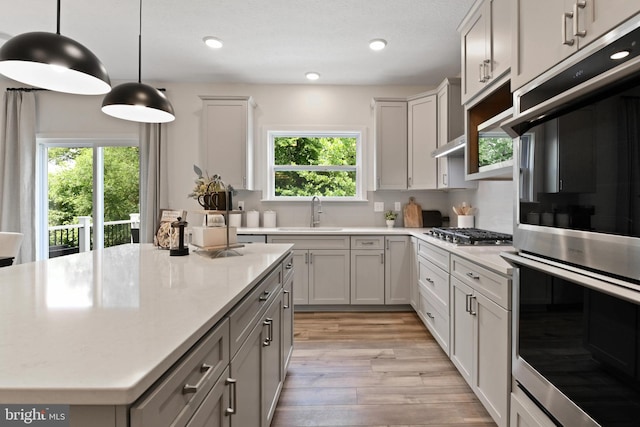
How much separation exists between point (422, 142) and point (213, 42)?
2.44 meters

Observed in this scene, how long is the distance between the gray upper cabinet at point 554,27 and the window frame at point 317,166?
2758mm

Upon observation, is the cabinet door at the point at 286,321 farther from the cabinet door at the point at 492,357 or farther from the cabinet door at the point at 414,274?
the cabinet door at the point at 414,274

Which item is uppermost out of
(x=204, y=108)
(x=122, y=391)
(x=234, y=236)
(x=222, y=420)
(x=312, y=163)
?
(x=204, y=108)

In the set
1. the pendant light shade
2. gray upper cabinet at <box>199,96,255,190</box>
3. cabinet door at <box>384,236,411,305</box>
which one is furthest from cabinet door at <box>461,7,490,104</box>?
gray upper cabinet at <box>199,96,255,190</box>

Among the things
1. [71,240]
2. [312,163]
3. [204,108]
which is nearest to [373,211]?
[312,163]

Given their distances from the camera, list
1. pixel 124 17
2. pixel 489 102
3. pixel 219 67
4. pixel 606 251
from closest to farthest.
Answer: pixel 606 251
pixel 489 102
pixel 124 17
pixel 219 67

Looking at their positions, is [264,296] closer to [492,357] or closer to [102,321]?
[102,321]

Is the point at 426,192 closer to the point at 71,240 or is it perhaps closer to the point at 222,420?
the point at 222,420

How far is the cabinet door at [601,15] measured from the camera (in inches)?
33.1

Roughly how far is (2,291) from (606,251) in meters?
1.88

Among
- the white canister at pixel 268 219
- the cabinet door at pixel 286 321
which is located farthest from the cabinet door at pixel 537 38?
the white canister at pixel 268 219

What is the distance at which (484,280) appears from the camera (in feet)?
→ 5.55

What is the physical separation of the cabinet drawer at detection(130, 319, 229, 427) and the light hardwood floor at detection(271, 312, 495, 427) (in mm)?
1117

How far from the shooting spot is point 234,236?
183cm
